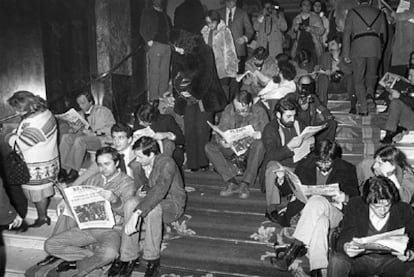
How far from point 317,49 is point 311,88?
8.53 ft

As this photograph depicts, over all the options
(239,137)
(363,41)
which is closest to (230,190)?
(239,137)

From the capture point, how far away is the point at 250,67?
7434 millimetres

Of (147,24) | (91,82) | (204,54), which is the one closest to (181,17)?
(147,24)

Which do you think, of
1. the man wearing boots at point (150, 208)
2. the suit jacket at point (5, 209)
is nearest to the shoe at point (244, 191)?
the man wearing boots at point (150, 208)

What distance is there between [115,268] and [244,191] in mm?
1730

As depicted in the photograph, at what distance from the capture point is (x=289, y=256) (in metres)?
4.56

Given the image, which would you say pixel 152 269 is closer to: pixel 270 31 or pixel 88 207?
pixel 88 207

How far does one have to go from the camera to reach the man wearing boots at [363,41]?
272 inches

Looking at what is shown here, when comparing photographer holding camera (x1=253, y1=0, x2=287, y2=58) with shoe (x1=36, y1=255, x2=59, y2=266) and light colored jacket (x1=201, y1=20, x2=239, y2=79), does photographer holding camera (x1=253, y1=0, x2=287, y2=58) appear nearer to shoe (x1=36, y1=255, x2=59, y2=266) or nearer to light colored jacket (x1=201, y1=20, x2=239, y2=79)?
light colored jacket (x1=201, y1=20, x2=239, y2=79)

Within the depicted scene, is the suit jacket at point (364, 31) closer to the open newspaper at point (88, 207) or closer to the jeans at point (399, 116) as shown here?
the jeans at point (399, 116)

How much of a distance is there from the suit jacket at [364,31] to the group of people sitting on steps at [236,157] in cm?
1

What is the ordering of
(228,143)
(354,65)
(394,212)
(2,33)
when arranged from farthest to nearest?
(2,33)
(354,65)
(228,143)
(394,212)

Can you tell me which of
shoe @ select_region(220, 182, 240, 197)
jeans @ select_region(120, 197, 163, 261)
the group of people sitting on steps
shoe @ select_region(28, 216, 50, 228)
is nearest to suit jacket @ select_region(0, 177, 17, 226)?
the group of people sitting on steps

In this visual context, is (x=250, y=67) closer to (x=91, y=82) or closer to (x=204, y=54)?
(x=204, y=54)
